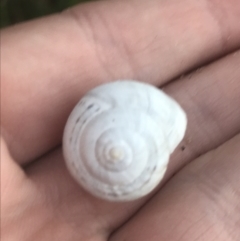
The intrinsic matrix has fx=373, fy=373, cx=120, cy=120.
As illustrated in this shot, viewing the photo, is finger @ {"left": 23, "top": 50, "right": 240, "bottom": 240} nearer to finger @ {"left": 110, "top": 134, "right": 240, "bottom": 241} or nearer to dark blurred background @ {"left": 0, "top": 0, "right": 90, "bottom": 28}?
finger @ {"left": 110, "top": 134, "right": 240, "bottom": 241}

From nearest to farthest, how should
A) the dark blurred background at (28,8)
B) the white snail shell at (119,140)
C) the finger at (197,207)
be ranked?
the white snail shell at (119,140)
the finger at (197,207)
the dark blurred background at (28,8)

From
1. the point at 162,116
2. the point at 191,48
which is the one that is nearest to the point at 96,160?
the point at 162,116

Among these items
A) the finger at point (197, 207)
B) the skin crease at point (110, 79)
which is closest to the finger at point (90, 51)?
the skin crease at point (110, 79)

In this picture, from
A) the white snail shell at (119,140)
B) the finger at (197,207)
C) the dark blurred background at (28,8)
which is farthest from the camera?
the dark blurred background at (28,8)

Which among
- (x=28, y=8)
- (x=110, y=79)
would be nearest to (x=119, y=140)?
(x=110, y=79)

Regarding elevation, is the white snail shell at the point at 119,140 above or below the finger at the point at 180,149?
above

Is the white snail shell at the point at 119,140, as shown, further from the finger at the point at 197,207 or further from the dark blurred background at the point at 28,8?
the dark blurred background at the point at 28,8

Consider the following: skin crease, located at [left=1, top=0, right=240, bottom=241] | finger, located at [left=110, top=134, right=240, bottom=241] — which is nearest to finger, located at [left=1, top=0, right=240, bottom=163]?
skin crease, located at [left=1, top=0, right=240, bottom=241]
